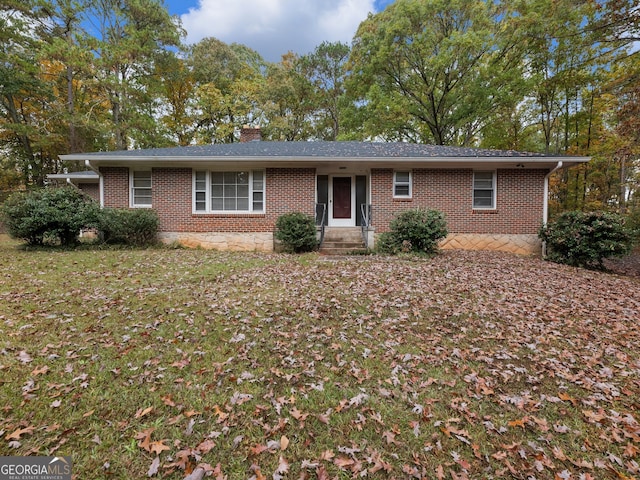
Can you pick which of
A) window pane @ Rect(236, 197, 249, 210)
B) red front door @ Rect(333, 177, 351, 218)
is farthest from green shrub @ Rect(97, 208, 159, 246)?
red front door @ Rect(333, 177, 351, 218)

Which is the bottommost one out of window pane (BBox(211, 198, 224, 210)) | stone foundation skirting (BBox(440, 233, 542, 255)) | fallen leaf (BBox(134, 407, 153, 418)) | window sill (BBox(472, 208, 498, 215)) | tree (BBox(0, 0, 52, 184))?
fallen leaf (BBox(134, 407, 153, 418))

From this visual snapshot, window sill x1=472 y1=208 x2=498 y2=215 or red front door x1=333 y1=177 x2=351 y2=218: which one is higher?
red front door x1=333 y1=177 x2=351 y2=218

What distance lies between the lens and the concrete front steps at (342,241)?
1005 centimetres

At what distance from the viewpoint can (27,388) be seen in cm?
274

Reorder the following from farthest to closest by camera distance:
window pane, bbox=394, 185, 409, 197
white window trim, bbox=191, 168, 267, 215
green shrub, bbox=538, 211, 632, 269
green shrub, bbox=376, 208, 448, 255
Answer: window pane, bbox=394, 185, 409, 197 → white window trim, bbox=191, 168, 267, 215 → green shrub, bbox=376, 208, 448, 255 → green shrub, bbox=538, 211, 632, 269

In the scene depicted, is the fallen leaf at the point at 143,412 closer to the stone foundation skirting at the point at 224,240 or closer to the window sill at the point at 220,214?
the stone foundation skirting at the point at 224,240

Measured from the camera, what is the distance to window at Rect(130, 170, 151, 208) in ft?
34.5

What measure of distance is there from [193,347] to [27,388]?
1.42 meters

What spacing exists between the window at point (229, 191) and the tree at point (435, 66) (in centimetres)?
1031

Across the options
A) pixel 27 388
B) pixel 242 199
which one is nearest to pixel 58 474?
pixel 27 388

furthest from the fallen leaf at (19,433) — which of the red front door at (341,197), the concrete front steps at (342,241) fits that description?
the red front door at (341,197)

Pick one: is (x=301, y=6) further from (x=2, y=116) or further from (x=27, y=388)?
(x=27, y=388)

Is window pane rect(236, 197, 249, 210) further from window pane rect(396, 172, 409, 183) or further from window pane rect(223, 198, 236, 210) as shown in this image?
window pane rect(396, 172, 409, 183)

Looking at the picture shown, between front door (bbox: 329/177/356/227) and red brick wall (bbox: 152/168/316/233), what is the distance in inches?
64.0
